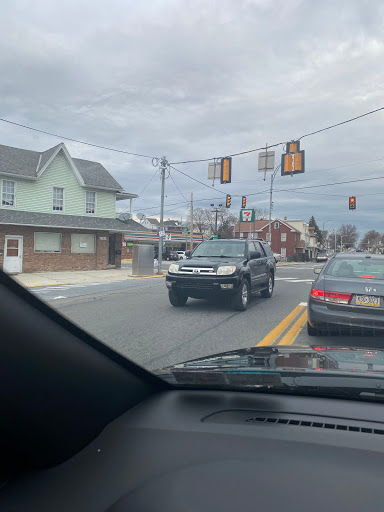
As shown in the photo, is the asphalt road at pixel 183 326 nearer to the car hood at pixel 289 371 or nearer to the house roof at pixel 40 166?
the car hood at pixel 289 371

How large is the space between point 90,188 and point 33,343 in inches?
873

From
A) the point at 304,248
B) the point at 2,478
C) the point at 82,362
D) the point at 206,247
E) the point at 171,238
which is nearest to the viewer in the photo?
the point at 2,478

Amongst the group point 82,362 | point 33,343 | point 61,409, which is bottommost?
point 61,409

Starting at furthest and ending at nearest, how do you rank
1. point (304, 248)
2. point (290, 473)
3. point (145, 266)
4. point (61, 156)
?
1. point (304, 248)
2. point (145, 266)
3. point (61, 156)
4. point (290, 473)

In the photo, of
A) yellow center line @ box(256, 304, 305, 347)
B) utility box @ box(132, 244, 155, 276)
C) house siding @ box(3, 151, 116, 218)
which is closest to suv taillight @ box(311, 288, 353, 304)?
yellow center line @ box(256, 304, 305, 347)

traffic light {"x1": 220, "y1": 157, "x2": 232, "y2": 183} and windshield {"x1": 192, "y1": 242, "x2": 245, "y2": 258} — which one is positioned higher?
traffic light {"x1": 220, "y1": 157, "x2": 232, "y2": 183}

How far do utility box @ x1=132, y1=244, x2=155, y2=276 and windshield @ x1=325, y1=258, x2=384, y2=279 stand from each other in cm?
1574

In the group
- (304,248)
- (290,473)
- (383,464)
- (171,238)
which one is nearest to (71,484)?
(290,473)

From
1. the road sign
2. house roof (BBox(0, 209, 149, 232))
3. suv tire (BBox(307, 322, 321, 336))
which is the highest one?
the road sign

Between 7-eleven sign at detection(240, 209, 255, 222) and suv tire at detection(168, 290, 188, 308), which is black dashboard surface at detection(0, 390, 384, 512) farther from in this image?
7-eleven sign at detection(240, 209, 255, 222)

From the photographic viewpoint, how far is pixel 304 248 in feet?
279

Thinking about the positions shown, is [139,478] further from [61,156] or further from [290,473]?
[61,156]

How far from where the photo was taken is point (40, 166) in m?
18.7

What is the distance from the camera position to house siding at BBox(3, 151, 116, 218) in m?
16.3
